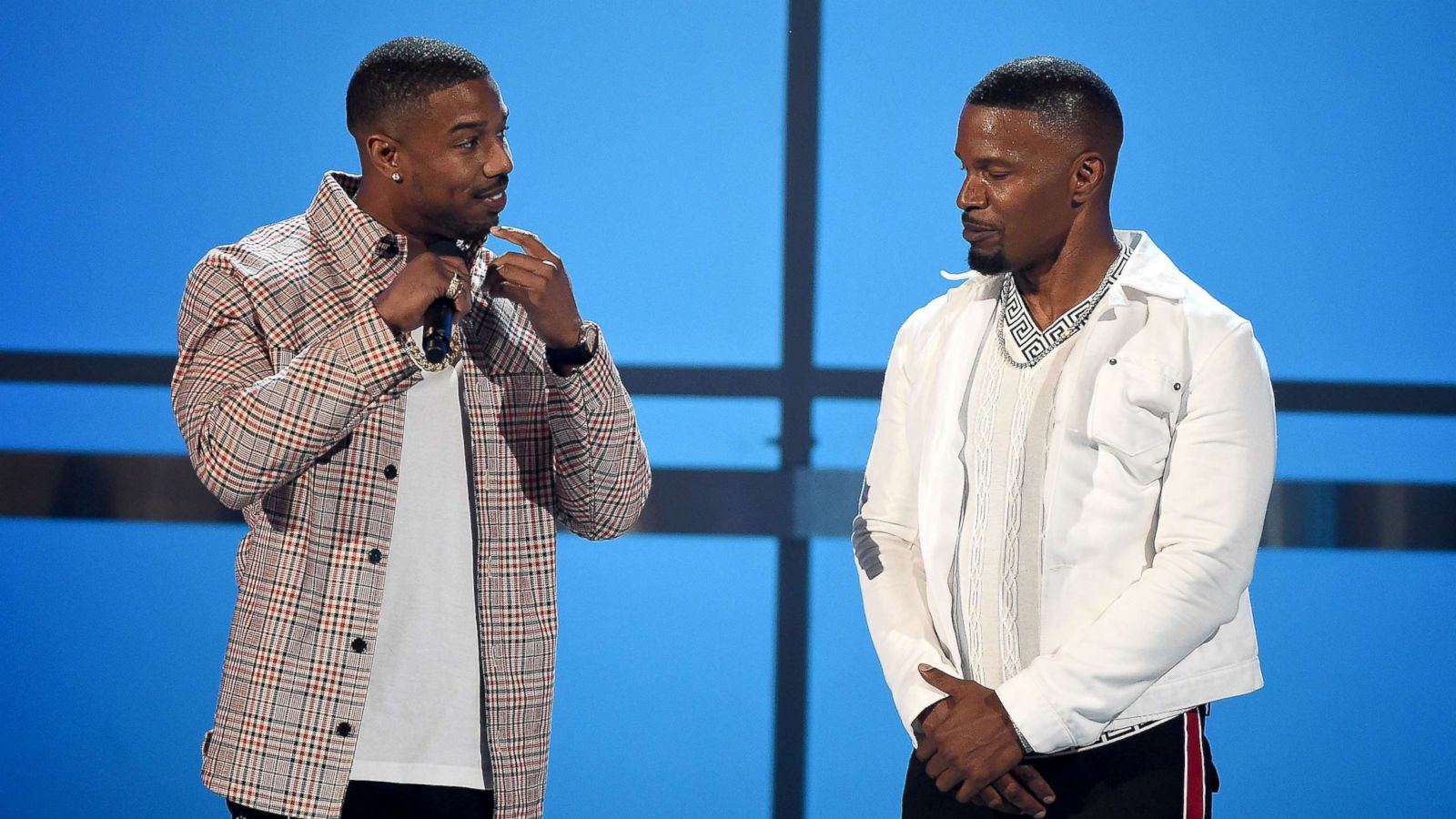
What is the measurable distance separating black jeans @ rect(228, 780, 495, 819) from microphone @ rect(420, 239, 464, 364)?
0.46 metres

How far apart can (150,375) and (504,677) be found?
166 cm

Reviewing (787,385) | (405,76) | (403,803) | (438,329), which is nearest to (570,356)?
(438,329)

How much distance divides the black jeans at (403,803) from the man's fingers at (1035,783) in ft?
1.87

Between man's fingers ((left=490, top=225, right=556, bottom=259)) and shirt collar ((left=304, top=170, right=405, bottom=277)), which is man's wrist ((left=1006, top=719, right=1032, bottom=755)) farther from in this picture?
shirt collar ((left=304, top=170, right=405, bottom=277))

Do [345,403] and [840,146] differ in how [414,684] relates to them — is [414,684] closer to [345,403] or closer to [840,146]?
[345,403]

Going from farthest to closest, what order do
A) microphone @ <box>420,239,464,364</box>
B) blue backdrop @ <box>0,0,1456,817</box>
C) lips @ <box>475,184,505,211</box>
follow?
blue backdrop @ <box>0,0,1456,817</box> < lips @ <box>475,184,505,211</box> < microphone @ <box>420,239,464,364</box>

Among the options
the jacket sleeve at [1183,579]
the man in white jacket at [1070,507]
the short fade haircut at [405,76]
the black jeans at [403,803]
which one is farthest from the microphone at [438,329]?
the jacket sleeve at [1183,579]

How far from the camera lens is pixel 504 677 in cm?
151

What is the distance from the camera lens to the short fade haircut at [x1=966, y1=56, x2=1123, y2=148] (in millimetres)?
1550

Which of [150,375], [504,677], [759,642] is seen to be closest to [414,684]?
[504,677]

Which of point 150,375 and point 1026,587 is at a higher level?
point 150,375

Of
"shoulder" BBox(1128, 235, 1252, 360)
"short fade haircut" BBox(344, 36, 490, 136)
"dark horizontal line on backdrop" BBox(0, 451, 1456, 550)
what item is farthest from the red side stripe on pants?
"dark horizontal line on backdrop" BBox(0, 451, 1456, 550)

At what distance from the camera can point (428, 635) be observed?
1.50 m

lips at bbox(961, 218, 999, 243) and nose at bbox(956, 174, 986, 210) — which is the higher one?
nose at bbox(956, 174, 986, 210)
